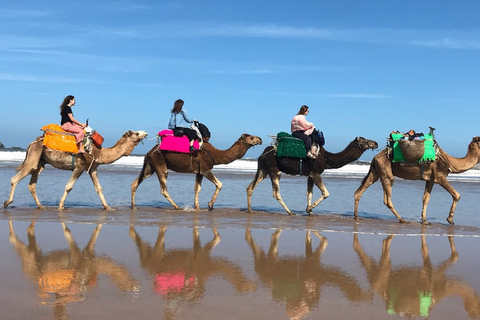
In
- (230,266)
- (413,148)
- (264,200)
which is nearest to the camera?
(230,266)

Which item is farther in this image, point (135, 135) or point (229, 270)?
point (135, 135)

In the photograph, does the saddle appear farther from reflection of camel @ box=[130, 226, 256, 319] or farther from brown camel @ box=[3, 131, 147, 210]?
reflection of camel @ box=[130, 226, 256, 319]

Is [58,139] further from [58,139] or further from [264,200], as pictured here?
[264,200]

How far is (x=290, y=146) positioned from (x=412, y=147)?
2710 mm

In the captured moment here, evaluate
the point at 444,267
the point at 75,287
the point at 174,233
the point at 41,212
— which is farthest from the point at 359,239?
the point at 41,212

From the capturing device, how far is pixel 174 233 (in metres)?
8.74

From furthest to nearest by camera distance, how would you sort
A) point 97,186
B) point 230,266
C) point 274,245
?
point 97,186, point 274,245, point 230,266

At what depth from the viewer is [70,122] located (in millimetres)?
12008

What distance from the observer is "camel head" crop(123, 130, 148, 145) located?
12.9m

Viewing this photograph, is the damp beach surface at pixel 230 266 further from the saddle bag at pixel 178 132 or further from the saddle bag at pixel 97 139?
the saddle bag at pixel 178 132

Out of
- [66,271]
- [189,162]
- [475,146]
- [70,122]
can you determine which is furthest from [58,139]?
[475,146]

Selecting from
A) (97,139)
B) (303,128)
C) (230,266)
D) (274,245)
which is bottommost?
(274,245)

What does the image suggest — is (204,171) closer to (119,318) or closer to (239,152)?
(239,152)

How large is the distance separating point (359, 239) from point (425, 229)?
2299 mm
